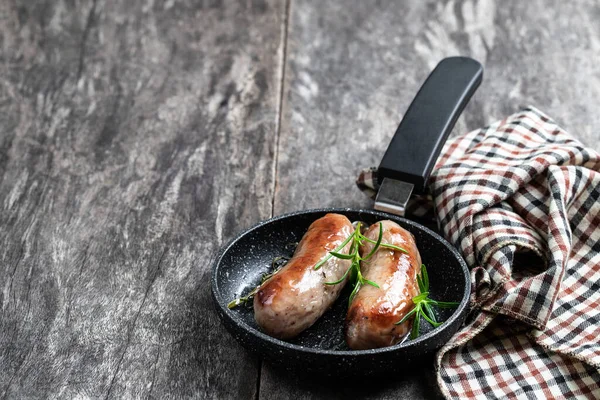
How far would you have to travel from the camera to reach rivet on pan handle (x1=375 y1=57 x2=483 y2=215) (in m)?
1.97

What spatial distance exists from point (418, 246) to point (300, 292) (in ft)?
1.34

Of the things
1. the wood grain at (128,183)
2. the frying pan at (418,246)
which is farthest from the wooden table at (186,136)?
the frying pan at (418,246)

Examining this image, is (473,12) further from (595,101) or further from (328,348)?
(328,348)

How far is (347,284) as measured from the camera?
1.79 m

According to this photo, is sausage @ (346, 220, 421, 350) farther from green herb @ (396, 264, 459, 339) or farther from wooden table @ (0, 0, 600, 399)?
wooden table @ (0, 0, 600, 399)

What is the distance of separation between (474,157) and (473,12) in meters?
1.31

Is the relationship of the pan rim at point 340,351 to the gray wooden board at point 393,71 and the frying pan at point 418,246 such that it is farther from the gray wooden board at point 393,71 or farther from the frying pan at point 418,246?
the gray wooden board at point 393,71

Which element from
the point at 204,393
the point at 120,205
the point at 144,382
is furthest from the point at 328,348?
the point at 120,205

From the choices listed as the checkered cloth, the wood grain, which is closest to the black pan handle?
the checkered cloth

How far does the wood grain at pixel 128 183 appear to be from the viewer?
5.80ft

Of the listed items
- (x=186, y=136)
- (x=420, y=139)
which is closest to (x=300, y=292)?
(x=420, y=139)

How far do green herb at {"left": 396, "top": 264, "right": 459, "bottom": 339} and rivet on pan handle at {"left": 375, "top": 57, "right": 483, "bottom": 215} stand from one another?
0.83ft

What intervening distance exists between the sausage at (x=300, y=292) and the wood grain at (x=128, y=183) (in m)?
0.18

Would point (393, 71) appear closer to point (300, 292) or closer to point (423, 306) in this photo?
point (423, 306)
